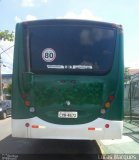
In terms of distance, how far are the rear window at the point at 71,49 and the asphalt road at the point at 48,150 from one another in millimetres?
2528

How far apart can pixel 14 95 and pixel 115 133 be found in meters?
2.60

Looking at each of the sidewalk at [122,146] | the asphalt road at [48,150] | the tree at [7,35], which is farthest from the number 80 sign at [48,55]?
the tree at [7,35]

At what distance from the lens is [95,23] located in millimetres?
9547

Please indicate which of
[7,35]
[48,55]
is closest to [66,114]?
[48,55]

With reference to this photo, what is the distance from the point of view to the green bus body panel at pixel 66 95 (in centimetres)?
936

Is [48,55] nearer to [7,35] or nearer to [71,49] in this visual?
[71,49]

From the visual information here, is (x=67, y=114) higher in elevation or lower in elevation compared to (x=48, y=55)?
lower

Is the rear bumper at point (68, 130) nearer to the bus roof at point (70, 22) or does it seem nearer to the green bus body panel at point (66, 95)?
the green bus body panel at point (66, 95)

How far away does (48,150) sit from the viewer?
1175cm

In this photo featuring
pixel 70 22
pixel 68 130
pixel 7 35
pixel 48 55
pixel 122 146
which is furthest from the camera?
pixel 7 35

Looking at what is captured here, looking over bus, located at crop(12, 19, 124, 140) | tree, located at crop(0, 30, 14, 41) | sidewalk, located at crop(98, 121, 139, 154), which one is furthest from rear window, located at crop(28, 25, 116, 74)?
tree, located at crop(0, 30, 14, 41)

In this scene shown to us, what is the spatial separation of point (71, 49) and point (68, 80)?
2.49ft

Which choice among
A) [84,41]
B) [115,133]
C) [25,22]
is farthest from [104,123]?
[25,22]

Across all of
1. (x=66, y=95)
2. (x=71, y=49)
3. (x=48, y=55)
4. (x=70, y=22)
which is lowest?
(x=66, y=95)
